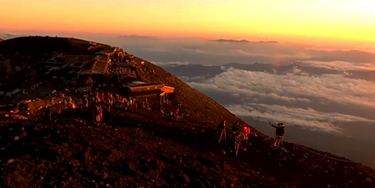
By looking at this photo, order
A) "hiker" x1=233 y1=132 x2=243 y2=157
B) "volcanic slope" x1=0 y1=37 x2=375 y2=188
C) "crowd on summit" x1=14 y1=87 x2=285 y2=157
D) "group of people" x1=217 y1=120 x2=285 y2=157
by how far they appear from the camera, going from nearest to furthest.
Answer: "volcanic slope" x1=0 y1=37 x2=375 y2=188, "hiker" x1=233 y1=132 x2=243 y2=157, "group of people" x1=217 y1=120 x2=285 y2=157, "crowd on summit" x1=14 y1=87 x2=285 y2=157

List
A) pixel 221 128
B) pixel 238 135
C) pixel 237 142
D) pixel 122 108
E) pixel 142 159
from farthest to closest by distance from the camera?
pixel 122 108 → pixel 221 128 → pixel 238 135 → pixel 237 142 → pixel 142 159

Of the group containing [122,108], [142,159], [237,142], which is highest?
[142,159]

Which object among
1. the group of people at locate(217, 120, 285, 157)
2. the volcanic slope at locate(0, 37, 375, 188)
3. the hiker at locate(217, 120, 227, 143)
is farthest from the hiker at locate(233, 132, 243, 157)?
the hiker at locate(217, 120, 227, 143)

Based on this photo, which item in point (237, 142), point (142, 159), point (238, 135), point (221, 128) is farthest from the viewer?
point (221, 128)

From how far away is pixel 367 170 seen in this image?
76.6 feet

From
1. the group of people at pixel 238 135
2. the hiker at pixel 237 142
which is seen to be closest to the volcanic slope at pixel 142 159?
the hiker at pixel 237 142

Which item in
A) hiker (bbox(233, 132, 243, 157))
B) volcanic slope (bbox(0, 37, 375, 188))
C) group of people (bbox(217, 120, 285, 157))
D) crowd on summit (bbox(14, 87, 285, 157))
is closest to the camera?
volcanic slope (bbox(0, 37, 375, 188))

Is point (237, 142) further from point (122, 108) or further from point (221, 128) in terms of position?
point (122, 108)

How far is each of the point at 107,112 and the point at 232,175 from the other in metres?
14.4

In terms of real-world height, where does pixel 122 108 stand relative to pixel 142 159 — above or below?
below

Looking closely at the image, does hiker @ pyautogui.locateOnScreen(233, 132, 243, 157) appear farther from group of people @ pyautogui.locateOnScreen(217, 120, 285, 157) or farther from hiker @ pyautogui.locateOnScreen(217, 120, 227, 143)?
hiker @ pyautogui.locateOnScreen(217, 120, 227, 143)

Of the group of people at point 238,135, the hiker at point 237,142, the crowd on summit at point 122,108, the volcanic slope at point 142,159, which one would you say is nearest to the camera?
the volcanic slope at point 142,159

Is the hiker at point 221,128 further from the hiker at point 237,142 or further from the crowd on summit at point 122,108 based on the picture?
the hiker at point 237,142

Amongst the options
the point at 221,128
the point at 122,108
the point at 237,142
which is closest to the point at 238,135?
the point at 237,142
